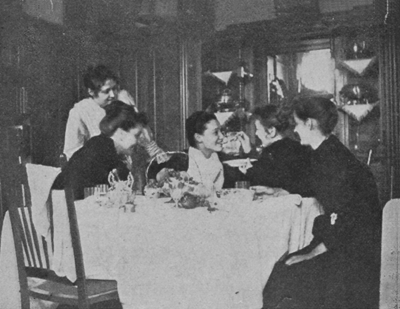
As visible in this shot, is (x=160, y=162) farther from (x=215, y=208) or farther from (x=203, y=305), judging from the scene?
(x=203, y=305)

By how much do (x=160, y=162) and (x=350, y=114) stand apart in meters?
0.69

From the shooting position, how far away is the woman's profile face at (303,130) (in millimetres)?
1777

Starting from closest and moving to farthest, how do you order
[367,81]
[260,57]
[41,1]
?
[367,81]
[260,57]
[41,1]

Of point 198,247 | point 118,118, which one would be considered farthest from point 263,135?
point 118,118

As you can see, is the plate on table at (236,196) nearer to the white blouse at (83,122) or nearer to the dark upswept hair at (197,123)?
the dark upswept hair at (197,123)

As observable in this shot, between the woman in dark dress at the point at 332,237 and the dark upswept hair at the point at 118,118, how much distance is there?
609 millimetres

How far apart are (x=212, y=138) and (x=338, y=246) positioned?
0.58 metres

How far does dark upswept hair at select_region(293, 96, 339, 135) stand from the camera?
1.73 meters

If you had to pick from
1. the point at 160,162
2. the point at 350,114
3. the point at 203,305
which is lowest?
the point at 203,305

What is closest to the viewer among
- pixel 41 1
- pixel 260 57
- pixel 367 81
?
pixel 367 81

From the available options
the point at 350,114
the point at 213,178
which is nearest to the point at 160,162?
the point at 213,178

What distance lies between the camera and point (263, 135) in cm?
182

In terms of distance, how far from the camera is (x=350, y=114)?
5.58ft

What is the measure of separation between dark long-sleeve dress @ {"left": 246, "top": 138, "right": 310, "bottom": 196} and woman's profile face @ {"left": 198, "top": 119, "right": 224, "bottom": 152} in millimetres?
152
